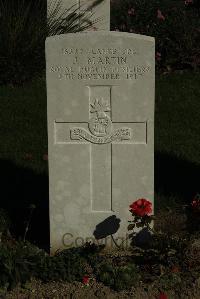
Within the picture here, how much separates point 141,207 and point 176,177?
6.89 feet

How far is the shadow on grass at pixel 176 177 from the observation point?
6508mm

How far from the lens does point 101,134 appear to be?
5.23m

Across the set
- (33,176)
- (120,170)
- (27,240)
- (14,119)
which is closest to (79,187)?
(120,170)

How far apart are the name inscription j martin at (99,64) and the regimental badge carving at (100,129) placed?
0.72 feet

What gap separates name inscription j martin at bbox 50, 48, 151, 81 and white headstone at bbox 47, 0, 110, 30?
5.43 m

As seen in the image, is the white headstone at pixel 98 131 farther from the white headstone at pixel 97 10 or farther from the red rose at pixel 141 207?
the white headstone at pixel 97 10

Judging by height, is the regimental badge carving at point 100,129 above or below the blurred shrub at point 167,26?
below

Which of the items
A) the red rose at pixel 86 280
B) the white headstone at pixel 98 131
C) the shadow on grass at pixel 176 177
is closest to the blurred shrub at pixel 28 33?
the shadow on grass at pixel 176 177

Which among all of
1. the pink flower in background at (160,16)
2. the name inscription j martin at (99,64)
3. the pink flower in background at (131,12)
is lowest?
the name inscription j martin at (99,64)

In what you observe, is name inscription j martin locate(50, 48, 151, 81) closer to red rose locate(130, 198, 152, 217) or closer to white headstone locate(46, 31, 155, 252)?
white headstone locate(46, 31, 155, 252)

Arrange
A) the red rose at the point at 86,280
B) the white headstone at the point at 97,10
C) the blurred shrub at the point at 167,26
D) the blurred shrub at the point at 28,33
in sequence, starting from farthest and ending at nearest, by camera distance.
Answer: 1. the blurred shrub at the point at 167,26
2. the white headstone at the point at 97,10
3. the blurred shrub at the point at 28,33
4. the red rose at the point at 86,280

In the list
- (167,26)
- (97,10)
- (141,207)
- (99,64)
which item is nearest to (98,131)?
(99,64)

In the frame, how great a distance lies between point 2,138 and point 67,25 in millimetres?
3075

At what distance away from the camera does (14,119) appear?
8711 millimetres
